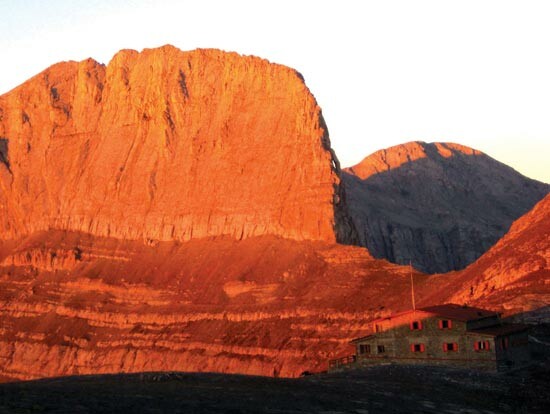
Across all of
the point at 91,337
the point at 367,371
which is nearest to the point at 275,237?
the point at 91,337

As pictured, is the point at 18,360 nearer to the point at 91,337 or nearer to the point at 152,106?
the point at 91,337

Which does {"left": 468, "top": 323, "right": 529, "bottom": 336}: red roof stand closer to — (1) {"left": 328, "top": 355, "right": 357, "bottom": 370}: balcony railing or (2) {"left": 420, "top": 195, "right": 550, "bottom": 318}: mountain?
(1) {"left": 328, "top": 355, "right": 357, "bottom": 370}: balcony railing

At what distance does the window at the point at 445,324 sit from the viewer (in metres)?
57.3

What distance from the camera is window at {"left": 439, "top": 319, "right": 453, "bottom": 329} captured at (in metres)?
57.3

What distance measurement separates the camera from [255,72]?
127 metres

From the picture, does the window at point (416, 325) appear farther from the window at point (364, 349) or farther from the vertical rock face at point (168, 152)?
the vertical rock face at point (168, 152)

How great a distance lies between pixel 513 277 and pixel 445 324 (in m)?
23.5

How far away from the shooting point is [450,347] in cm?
5750

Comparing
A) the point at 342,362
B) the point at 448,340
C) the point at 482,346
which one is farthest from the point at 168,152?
the point at 482,346

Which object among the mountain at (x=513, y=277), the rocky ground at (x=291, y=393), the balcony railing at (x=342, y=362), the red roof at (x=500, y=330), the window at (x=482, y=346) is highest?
the mountain at (x=513, y=277)

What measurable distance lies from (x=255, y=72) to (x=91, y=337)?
42.2m

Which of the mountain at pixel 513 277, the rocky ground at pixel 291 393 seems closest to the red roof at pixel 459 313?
the rocky ground at pixel 291 393

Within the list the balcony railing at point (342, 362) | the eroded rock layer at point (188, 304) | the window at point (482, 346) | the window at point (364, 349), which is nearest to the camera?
the window at point (482, 346)

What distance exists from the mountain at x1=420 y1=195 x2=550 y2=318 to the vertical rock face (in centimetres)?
2303
